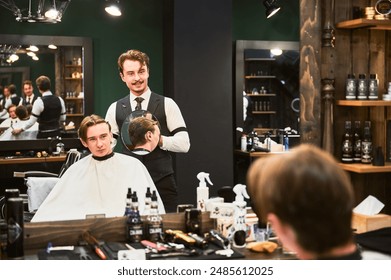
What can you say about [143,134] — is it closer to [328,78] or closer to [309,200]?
[328,78]

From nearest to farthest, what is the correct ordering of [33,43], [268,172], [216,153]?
1. [268,172]
2. [216,153]
3. [33,43]

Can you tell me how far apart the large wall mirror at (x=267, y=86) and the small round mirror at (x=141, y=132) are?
741 millimetres

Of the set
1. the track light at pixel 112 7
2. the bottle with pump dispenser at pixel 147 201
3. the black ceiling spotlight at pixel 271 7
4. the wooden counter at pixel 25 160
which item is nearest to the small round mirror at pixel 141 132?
the bottle with pump dispenser at pixel 147 201

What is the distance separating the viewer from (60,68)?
3982 millimetres

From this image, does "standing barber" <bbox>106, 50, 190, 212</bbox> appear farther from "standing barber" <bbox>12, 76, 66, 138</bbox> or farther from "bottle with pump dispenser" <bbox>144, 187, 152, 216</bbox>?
"standing barber" <bbox>12, 76, 66, 138</bbox>

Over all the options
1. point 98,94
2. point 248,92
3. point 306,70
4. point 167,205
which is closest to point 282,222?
point 167,205

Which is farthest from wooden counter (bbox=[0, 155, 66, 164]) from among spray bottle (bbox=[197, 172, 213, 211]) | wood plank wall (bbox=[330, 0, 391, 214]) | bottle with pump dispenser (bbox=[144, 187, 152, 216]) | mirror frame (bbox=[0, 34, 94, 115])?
wood plank wall (bbox=[330, 0, 391, 214])

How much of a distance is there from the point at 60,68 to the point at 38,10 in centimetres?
39

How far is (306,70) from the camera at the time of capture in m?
3.37

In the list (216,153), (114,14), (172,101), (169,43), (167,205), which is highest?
(114,14)

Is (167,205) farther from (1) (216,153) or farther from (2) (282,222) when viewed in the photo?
(2) (282,222)

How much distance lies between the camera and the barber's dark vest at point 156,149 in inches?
122

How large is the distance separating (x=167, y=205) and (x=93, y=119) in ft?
1.79

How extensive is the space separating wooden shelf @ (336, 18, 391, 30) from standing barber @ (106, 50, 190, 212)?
0.99 m
